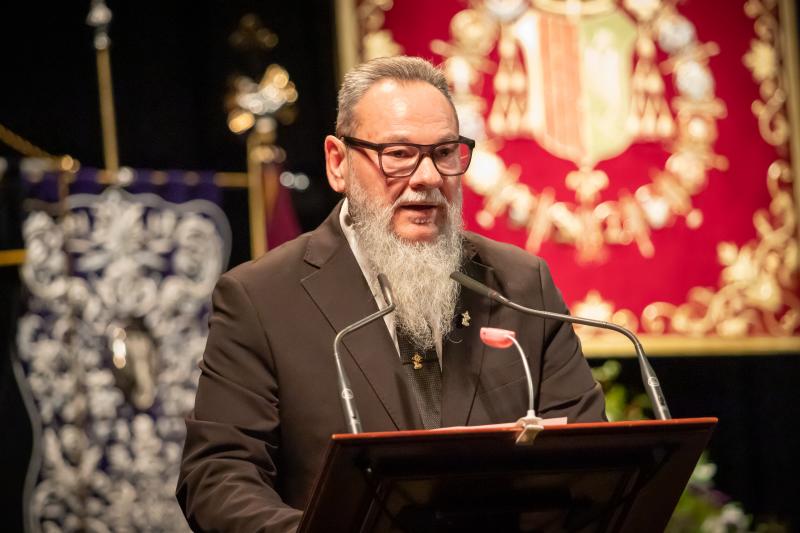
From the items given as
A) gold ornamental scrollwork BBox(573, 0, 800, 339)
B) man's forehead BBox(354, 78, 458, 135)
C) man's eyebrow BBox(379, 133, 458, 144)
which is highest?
man's forehead BBox(354, 78, 458, 135)

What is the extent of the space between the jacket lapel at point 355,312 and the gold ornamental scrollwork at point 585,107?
7.69 feet

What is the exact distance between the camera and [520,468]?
6.15ft

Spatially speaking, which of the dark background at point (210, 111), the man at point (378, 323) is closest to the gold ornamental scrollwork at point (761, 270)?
the dark background at point (210, 111)

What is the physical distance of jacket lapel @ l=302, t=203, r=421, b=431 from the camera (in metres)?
2.38

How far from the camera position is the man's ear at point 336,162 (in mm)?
2645

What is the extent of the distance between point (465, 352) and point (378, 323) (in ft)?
0.63

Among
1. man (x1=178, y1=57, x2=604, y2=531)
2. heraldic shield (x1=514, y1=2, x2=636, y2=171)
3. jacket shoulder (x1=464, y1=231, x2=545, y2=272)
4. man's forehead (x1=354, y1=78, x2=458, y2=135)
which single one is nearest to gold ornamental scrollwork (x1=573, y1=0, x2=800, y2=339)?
heraldic shield (x1=514, y1=2, x2=636, y2=171)

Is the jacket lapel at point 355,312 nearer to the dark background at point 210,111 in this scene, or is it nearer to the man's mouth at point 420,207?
the man's mouth at point 420,207

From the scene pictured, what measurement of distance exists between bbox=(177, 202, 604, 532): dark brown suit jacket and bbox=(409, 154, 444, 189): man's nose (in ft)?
0.79

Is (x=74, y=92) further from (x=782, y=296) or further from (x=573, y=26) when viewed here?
(x=782, y=296)

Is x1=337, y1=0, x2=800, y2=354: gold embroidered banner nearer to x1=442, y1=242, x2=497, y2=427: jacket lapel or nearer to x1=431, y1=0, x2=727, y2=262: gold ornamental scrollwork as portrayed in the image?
x1=431, y1=0, x2=727, y2=262: gold ornamental scrollwork

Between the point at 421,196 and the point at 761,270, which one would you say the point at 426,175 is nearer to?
the point at 421,196

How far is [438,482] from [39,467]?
7.27 ft

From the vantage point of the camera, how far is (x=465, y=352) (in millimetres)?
2508
